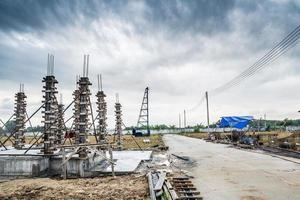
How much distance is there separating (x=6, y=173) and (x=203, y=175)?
10.9m

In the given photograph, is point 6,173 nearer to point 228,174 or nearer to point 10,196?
point 10,196

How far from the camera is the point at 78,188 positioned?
494 inches

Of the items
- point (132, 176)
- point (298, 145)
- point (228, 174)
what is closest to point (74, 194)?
point (132, 176)

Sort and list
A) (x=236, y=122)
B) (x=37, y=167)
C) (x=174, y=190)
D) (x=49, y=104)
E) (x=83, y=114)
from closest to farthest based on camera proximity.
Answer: (x=174, y=190) → (x=37, y=167) → (x=83, y=114) → (x=49, y=104) → (x=236, y=122)

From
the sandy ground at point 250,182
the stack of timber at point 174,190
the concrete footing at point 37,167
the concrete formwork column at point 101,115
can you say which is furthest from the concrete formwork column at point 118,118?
the stack of timber at point 174,190

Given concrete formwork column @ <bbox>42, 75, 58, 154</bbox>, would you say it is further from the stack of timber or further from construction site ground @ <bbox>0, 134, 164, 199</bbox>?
the stack of timber

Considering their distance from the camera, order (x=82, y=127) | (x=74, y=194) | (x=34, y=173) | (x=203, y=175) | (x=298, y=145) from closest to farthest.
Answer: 1. (x=74, y=194)
2. (x=203, y=175)
3. (x=34, y=173)
4. (x=82, y=127)
5. (x=298, y=145)

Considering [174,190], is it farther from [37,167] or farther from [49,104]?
[49,104]

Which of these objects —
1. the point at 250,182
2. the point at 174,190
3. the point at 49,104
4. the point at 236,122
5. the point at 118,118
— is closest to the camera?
the point at 174,190

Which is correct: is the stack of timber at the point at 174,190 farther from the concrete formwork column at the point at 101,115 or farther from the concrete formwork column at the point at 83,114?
the concrete formwork column at the point at 101,115

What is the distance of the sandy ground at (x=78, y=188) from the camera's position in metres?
11.1

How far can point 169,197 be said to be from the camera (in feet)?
30.3

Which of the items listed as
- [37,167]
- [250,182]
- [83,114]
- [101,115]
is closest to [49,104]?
[83,114]

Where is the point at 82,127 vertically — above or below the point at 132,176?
above
